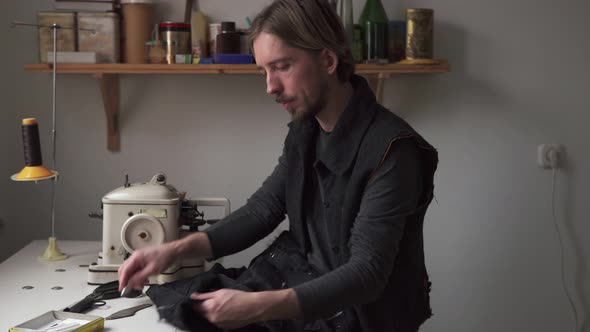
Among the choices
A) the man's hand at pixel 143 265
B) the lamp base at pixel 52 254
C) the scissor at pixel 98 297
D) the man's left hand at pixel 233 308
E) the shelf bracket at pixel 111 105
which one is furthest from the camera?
the shelf bracket at pixel 111 105

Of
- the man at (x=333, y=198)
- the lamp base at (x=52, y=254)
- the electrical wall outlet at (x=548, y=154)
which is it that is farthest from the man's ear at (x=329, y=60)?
the electrical wall outlet at (x=548, y=154)

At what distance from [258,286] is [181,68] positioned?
3.19ft

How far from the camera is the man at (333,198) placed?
1498mm

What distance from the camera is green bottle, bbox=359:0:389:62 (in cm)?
248

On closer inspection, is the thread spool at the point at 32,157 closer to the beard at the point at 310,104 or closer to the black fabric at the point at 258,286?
the black fabric at the point at 258,286

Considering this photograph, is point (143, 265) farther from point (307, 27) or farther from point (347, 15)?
point (347, 15)

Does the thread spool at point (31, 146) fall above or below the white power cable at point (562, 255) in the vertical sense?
above

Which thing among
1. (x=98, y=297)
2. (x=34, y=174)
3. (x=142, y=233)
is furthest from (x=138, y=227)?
(x=34, y=174)

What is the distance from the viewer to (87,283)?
1995mm

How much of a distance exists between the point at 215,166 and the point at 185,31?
1.67ft

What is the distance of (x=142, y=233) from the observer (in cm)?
198

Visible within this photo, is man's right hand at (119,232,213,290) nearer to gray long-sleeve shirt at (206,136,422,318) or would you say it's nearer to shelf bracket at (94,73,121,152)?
gray long-sleeve shirt at (206,136,422,318)

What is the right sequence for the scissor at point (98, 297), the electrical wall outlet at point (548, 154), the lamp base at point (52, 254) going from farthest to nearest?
the electrical wall outlet at point (548, 154) < the lamp base at point (52, 254) < the scissor at point (98, 297)

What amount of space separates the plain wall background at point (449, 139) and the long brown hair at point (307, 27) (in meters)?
0.90
